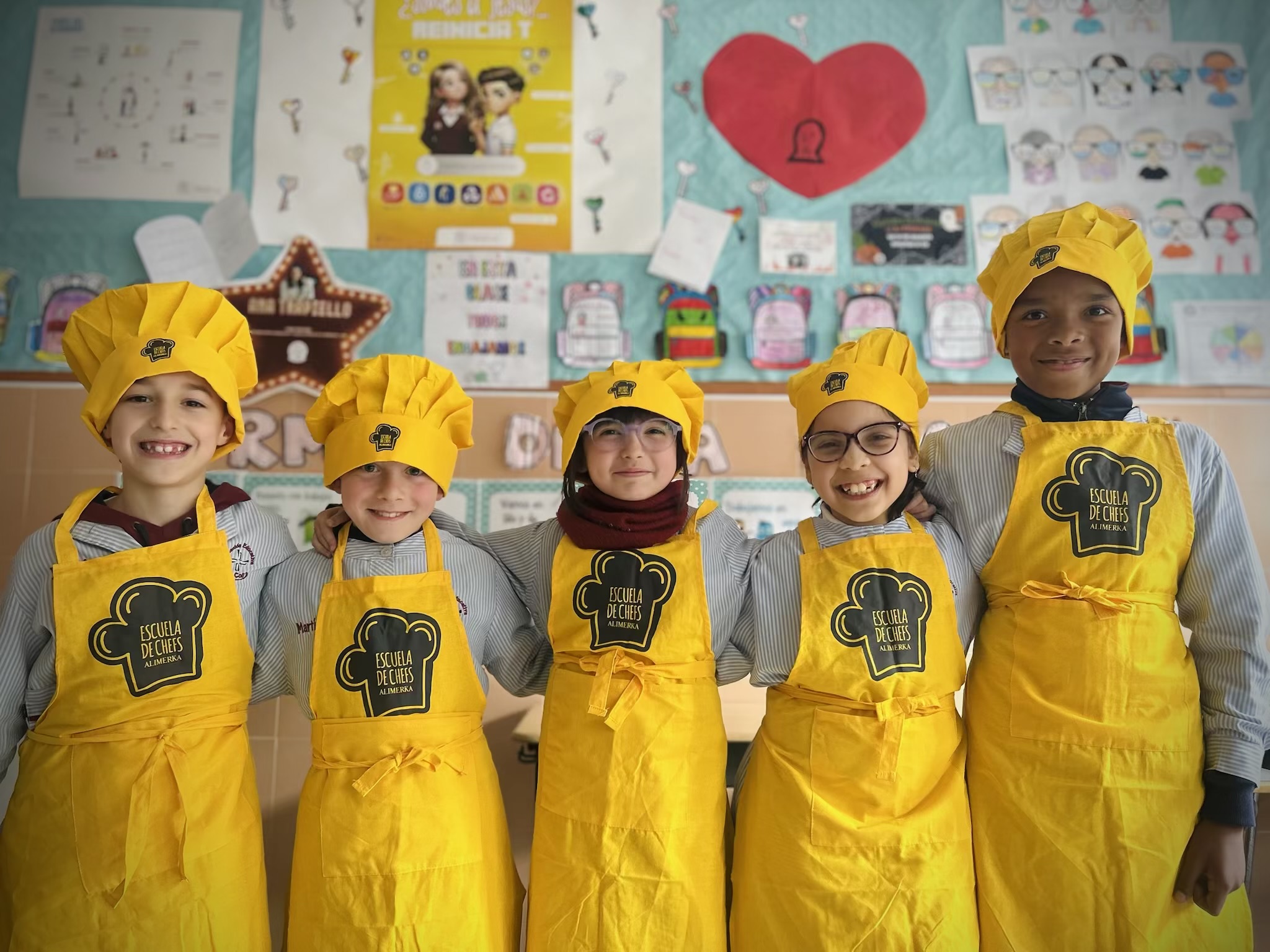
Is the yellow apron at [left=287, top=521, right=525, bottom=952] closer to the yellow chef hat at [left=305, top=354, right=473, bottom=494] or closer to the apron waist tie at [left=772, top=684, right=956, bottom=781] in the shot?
the yellow chef hat at [left=305, top=354, right=473, bottom=494]

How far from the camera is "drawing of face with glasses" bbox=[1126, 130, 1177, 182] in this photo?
2.77 meters

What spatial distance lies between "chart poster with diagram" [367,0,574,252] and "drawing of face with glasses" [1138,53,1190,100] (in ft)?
6.17

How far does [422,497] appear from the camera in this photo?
1.60 m

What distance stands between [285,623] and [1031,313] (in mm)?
1485

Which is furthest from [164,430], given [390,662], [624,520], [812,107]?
[812,107]

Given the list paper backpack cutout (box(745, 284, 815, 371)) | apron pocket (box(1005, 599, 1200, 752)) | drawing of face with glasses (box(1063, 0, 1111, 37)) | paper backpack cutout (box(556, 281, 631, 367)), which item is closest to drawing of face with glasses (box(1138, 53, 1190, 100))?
drawing of face with glasses (box(1063, 0, 1111, 37))

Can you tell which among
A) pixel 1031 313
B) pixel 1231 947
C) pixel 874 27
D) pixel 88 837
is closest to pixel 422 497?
pixel 88 837

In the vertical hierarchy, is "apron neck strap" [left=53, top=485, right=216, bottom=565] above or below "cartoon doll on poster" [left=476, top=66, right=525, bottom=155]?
below

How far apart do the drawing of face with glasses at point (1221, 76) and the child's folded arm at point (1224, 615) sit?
6.24ft

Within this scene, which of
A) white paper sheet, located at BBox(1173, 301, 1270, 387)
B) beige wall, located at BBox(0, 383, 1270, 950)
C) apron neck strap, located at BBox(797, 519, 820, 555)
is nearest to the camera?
apron neck strap, located at BBox(797, 519, 820, 555)

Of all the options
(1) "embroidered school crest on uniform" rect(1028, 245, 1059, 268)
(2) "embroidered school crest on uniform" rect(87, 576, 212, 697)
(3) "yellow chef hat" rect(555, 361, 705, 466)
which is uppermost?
(1) "embroidered school crest on uniform" rect(1028, 245, 1059, 268)

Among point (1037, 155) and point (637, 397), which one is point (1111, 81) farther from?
point (637, 397)

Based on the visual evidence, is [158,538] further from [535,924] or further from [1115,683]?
[1115,683]

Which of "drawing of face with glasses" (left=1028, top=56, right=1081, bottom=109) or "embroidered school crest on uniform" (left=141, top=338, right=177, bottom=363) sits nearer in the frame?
"embroidered school crest on uniform" (left=141, top=338, right=177, bottom=363)
